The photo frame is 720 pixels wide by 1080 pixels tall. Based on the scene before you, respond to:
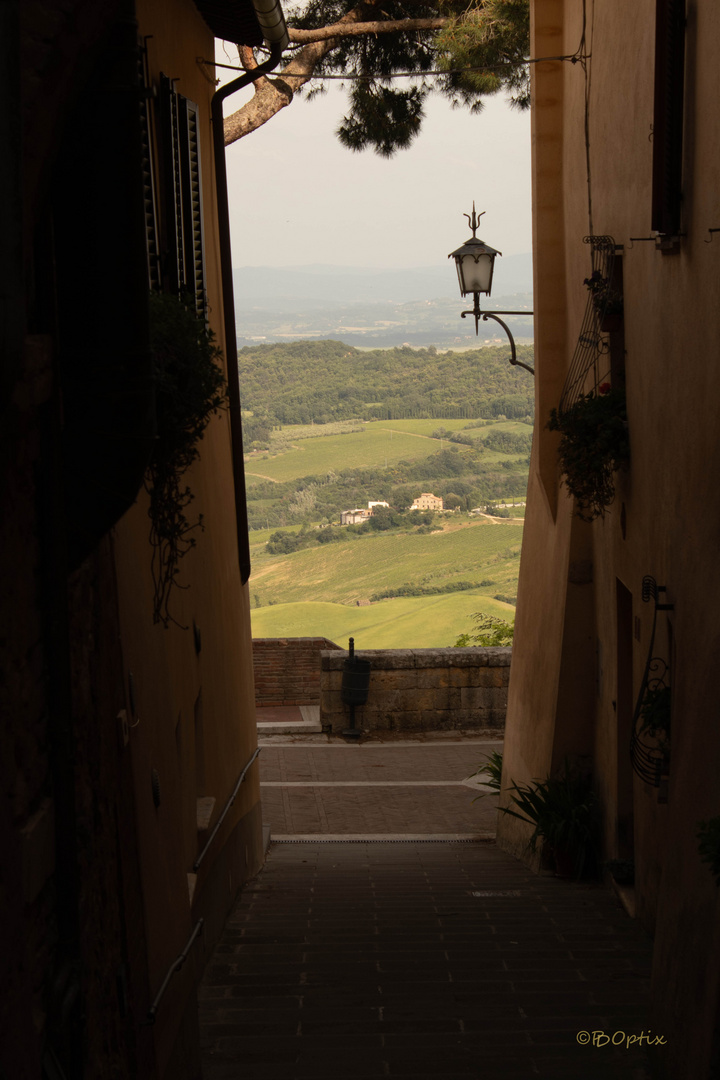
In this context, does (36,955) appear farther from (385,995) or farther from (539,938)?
(539,938)

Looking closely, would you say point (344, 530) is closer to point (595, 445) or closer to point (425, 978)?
point (595, 445)

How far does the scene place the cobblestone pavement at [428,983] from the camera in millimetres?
4781

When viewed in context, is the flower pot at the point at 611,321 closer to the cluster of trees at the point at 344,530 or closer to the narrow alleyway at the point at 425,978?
the narrow alleyway at the point at 425,978

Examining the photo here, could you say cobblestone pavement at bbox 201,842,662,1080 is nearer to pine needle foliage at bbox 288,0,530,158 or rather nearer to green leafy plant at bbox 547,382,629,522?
green leafy plant at bbox 547,382,629,522

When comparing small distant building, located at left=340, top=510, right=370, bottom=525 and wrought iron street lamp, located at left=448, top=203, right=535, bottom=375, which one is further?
small distant building, located at left=340, top=510, right=370, bottom=525

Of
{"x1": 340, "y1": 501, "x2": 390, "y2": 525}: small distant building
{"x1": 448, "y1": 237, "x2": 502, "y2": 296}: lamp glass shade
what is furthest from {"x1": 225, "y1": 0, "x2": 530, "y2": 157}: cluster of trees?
{"x1": 340, "y1": 501, "x2": 390, "y2": 525}: small distant building

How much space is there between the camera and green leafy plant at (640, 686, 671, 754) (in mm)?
5754

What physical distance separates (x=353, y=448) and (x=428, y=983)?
87236 millimetres

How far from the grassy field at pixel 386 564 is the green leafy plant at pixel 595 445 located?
2325 inches

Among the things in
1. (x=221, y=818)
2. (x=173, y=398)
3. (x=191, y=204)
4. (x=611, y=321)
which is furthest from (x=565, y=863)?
(x=191, y=204)

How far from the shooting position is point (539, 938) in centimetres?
666

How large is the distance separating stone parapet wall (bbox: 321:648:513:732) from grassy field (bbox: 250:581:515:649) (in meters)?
20.1

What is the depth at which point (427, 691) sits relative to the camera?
635 inches

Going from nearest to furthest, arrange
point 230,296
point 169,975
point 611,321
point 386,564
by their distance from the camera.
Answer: point 169,975
point 611,321
point 230,296
point 386,564
